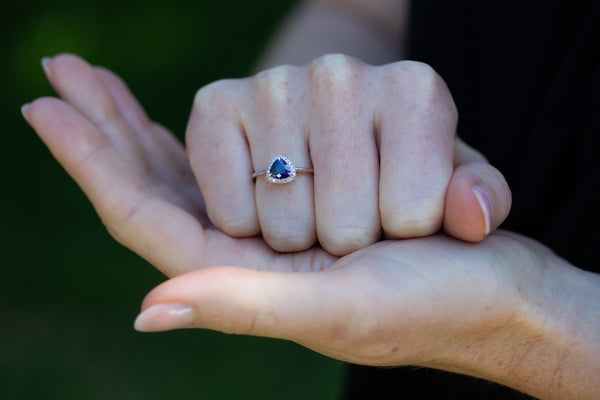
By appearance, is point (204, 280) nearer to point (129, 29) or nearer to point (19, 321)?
point (19, 321)

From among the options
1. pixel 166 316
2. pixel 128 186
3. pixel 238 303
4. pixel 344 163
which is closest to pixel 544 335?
pixel 344 163

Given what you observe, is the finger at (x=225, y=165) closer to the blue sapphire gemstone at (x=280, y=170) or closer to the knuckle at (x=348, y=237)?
the blue sapphire gemstone at (x=280, y=170)

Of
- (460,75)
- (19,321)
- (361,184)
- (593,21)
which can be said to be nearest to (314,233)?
(361,184)

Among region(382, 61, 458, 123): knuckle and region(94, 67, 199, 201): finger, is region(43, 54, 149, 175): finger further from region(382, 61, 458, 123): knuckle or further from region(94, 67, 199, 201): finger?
region(382, 61, 458, 123): knuckle

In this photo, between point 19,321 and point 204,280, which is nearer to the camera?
point 204,280

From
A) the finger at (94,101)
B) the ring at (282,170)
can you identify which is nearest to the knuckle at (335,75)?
the ring at (282,170)

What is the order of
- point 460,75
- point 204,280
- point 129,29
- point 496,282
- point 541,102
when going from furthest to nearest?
point 129,29, point 460,75, point 541,102, point 496,282, point 204,280

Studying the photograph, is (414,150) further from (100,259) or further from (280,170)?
(100,259)
